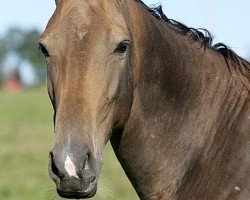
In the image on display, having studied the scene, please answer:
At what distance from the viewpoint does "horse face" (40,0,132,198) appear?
4.04 meters

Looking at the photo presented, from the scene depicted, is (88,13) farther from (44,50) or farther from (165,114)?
(165,114)

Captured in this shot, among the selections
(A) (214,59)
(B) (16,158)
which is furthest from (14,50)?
(A) (214,59)

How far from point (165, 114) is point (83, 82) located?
835mm

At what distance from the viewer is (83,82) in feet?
13.9

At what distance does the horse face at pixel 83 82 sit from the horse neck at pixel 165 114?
0.28 metres

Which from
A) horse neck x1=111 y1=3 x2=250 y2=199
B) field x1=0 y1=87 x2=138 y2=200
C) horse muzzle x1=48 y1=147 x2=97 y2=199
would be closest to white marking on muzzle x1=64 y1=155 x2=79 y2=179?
horse muzzle x1=48 y1=147 x2=97 y2=199

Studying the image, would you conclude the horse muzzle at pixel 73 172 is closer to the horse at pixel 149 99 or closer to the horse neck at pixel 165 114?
the horse at pixel 149 99

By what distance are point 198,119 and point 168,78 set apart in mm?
345

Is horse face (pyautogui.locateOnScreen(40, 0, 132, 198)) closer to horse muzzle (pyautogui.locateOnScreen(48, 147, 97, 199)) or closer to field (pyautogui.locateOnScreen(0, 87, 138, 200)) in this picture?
Result: horse muzzle (pyautogui.locateOnScreen(48, 147, 97, 199))

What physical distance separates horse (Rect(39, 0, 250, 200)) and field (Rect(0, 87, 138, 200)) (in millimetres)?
462

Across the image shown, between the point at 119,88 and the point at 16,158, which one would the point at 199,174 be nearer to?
the point at 119,88

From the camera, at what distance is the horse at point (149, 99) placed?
4.25 metres

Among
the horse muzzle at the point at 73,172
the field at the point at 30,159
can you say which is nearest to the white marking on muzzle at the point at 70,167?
the horse muzzle at the point at 73,172

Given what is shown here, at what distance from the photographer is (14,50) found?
69.6m
